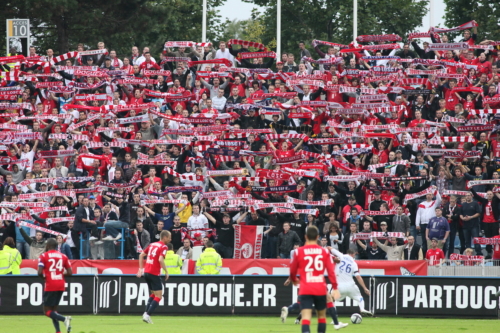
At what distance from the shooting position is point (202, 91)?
1144 inches

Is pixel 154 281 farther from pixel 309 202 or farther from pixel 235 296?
pixel 309 202

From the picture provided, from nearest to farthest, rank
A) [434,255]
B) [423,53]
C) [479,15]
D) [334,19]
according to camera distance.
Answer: [434,255]
[423,53]
[479,15]
[334,19]

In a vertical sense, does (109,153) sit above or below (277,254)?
above

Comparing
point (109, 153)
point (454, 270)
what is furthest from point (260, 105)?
point (454, 270)

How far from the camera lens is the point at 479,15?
150 ft

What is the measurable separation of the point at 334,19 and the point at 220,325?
3529 centimetres

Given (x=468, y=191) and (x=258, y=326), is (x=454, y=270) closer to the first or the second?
(x=468, y=191)

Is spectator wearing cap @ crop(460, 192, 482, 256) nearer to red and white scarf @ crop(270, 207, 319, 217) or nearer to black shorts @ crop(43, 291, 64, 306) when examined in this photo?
red and white scarf @ crop(270, 207, 319, 217)

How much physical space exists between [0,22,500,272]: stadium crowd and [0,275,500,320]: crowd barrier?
1631 mm

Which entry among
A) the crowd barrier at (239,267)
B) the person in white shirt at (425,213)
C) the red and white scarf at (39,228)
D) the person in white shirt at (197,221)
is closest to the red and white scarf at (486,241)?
the person in white shirt at (425,213)

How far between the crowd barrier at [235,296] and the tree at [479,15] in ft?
86.3

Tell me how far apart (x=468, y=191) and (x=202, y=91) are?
10.3 m

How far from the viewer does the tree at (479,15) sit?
44688 millimetres

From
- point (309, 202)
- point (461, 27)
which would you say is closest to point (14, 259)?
point (309, 202)
